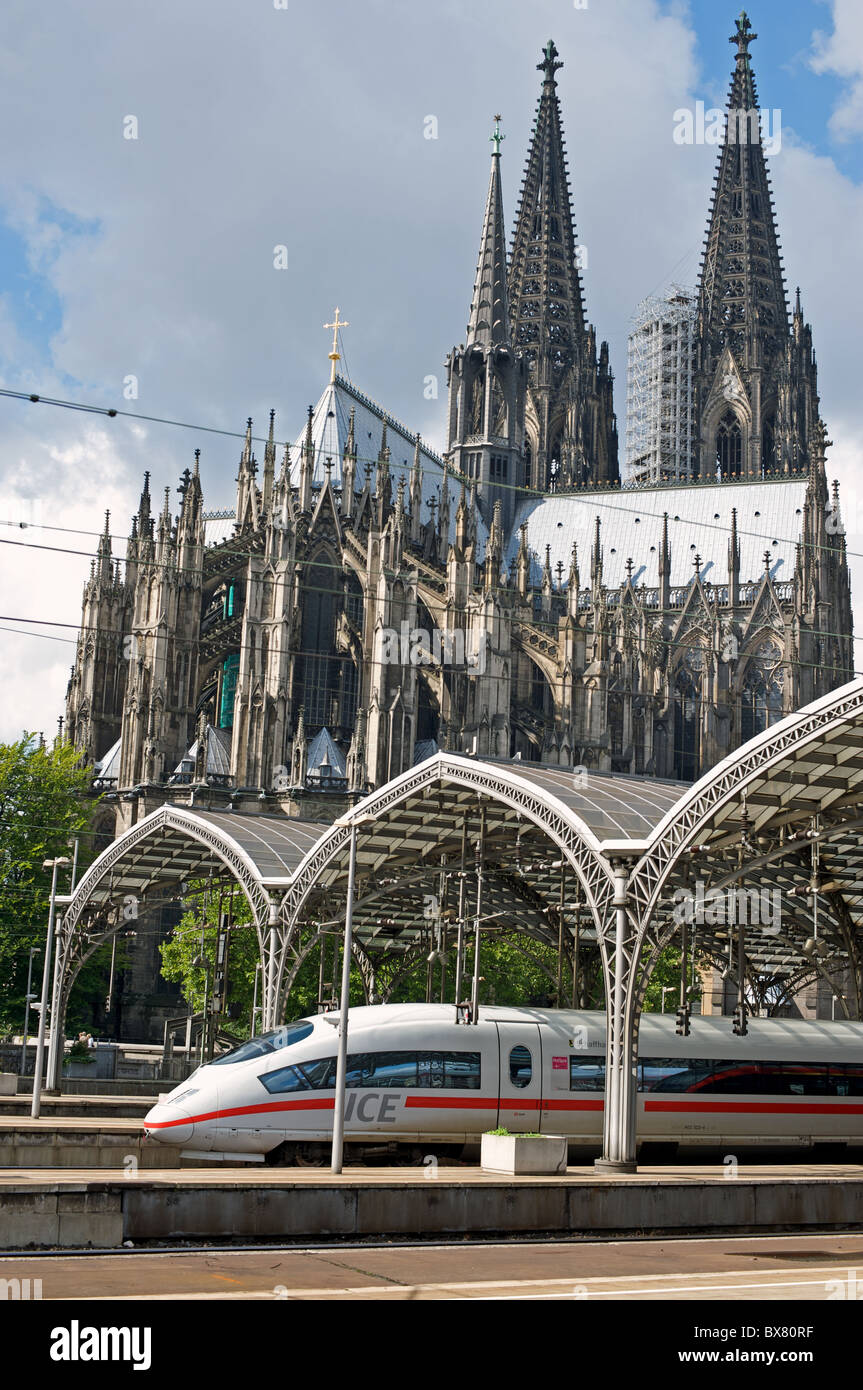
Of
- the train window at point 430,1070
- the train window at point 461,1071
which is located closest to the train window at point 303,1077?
the train window at point 430,1070

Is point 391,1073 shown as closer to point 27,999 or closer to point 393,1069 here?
point 393,1069

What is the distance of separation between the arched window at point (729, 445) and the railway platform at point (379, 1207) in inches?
3437

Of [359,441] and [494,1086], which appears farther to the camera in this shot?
[359,441]

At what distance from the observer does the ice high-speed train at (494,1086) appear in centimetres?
2552

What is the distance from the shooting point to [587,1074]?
28.9 meters

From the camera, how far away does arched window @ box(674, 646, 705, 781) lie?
8388 cm

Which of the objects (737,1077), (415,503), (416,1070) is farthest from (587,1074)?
(415,503)

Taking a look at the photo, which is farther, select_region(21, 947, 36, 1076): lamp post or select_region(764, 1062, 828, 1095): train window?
select_region(21, 947, 36, 1076): lamp post

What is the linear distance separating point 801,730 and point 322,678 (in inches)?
1867

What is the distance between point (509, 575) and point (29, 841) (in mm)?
39318

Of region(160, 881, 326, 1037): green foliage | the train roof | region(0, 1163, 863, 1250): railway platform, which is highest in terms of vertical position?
region(160, 881, 326, 1037): green foliage

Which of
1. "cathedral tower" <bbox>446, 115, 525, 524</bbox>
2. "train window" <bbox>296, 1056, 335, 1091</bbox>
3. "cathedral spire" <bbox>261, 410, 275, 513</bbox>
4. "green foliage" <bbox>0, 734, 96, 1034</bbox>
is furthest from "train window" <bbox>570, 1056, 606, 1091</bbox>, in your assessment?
"cathedral tower" <bbox>446, 115, 525, 524</bbox>

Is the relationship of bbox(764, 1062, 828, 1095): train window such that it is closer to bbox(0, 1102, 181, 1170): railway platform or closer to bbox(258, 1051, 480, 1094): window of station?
bbox(258, 1051, 480, 1094): window of station

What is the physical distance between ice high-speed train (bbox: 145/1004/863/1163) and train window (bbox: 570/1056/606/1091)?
1.0 inches
